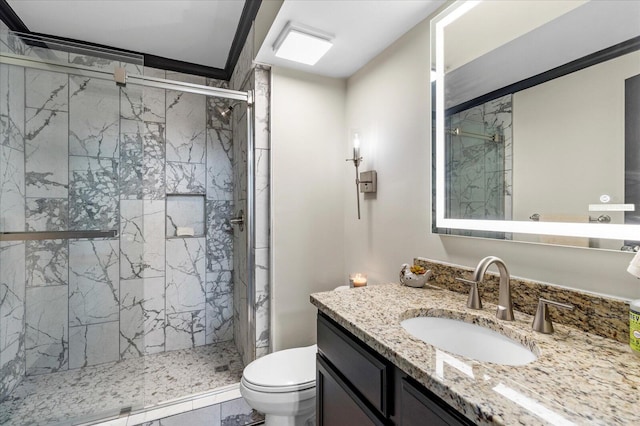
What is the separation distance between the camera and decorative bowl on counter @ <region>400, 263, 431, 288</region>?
1311mm

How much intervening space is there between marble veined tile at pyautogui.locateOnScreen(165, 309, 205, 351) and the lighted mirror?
A: 242 cm

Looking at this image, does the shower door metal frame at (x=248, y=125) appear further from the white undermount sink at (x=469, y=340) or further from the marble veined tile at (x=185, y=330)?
the white undermount sink at (x=469, y=340)

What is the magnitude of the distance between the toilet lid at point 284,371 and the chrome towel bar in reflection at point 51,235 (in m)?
1.18

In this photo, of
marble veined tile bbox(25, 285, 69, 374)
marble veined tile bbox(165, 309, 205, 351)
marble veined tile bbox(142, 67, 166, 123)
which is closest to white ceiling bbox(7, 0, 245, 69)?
marble veined tile bbox(142, 67, 166, 123)

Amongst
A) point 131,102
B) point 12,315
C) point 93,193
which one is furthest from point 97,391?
point 131,102

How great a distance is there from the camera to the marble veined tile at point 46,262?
162cm

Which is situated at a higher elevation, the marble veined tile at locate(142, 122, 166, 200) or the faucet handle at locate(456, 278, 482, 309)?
the marble veined tile at locate(142, 122, 166, 200)

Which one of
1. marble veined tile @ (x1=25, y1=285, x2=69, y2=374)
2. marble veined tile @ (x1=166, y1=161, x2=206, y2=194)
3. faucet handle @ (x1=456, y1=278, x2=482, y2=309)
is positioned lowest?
marble veined tile @ (x1=25, y1=285, x2=69, y2=374)

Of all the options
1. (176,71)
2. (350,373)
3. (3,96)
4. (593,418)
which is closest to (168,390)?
(350,373)

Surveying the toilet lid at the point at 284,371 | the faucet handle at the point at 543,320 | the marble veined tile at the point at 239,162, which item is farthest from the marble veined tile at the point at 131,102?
the faucet handle at the point at 543,320

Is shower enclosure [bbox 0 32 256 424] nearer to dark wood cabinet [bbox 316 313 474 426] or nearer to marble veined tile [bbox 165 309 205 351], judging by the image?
Result: marble veined tile [bbox 165 309 205 351]

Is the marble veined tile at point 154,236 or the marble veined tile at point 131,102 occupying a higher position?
the marble veined tile at point 131,102

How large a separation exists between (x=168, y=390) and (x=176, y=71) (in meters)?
2.70

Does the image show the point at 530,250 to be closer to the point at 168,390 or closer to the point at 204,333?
the point at 168,390
